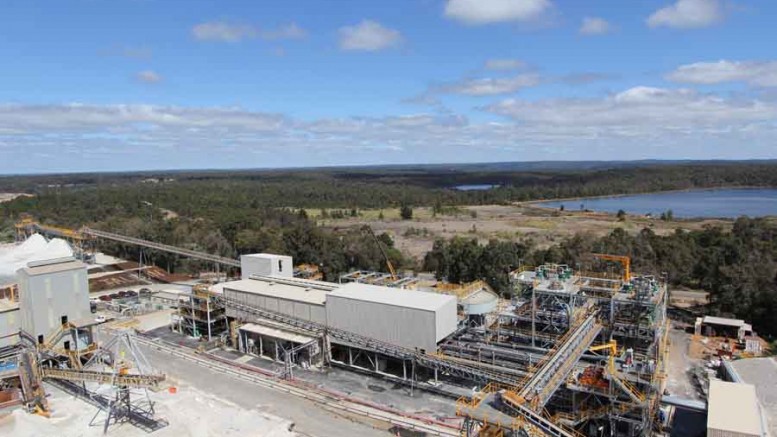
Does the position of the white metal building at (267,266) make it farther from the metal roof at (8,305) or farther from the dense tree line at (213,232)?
the metal roof at (8,305)

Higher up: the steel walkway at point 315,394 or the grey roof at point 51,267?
the grey roof at point 51,267

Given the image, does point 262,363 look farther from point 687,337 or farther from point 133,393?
point 687,337

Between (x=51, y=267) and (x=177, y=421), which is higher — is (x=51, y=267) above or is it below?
above

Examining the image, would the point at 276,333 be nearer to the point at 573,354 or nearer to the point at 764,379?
the point at 573,354

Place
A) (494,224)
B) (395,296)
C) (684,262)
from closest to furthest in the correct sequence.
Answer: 1. (395,296)
2. (684,262)
3. (494,224)

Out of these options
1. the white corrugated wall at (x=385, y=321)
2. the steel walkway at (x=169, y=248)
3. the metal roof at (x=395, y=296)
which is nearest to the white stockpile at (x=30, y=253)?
the steel walkway at (x=169, y=248)

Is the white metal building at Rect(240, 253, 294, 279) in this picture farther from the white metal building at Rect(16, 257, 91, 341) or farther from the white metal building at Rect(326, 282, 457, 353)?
the white metal building at Rect(16, 257, 91, 341)

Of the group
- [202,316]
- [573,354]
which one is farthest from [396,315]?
[202,316]
